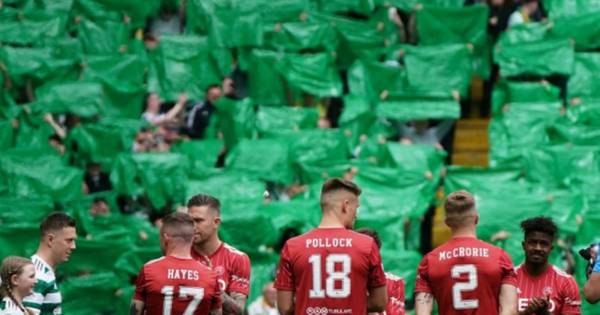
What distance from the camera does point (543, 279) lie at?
38.1 feet

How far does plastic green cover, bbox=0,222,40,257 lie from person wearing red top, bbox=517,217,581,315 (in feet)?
26.1

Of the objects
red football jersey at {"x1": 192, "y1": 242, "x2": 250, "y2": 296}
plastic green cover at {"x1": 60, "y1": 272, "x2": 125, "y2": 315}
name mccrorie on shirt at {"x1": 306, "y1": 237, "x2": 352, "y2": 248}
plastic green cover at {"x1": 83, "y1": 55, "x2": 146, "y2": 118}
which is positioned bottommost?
plastic green cover at {"x1": 60, "y1": 272, "x2": 125, "y2": 315}

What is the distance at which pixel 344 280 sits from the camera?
10.0 metres

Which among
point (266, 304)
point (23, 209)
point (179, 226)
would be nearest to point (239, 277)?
point (179, 226)

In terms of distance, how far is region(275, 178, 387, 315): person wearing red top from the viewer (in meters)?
10.0

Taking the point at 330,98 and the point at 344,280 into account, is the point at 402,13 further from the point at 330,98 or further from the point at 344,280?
the point at 344,280

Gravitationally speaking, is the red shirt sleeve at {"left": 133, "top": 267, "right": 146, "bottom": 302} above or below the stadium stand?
below

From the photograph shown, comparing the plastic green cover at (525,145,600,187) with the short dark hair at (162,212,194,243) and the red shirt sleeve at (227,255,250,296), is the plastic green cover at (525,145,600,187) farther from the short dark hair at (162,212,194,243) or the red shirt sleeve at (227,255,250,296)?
the short dark hair at (162,212,194,243)

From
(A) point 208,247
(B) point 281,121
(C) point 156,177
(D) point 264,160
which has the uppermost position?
(B) point 281,121

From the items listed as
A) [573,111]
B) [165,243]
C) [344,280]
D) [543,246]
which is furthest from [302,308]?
[573,111]

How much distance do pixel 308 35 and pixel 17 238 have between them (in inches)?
223

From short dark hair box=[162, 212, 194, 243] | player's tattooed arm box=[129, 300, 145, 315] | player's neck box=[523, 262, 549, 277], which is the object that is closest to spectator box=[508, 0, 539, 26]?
player's neck box=[523, 262, 549, 277]

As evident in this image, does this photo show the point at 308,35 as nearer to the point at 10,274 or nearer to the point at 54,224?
the point at 54,224

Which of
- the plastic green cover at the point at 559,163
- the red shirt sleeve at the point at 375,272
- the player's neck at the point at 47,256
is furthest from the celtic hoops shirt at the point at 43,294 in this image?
the plastic green cover at the point at 559,163
